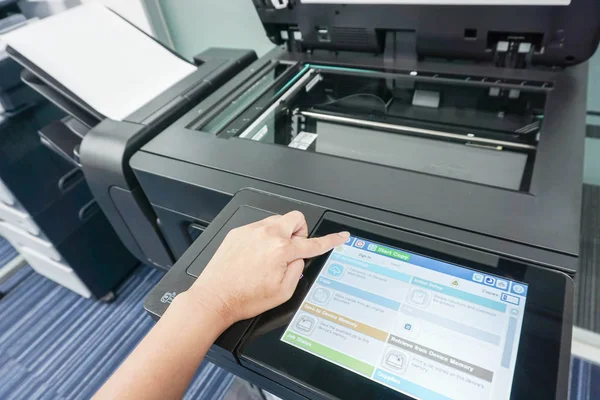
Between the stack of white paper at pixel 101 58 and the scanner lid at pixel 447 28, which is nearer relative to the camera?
the scanner lid at pixel 447 28

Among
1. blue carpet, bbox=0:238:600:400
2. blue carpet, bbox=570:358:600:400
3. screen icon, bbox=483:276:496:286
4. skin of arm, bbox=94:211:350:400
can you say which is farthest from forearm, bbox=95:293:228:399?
blue carpet, bbox=570:358:600:400

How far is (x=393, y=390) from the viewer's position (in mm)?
339

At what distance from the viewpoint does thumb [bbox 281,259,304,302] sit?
0.41m

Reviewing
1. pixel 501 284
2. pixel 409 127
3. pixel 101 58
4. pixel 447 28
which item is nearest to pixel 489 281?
pixel 501 284

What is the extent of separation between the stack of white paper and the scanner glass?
0.20 meters

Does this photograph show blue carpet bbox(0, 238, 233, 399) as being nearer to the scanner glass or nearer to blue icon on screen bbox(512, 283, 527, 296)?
the scanner glass

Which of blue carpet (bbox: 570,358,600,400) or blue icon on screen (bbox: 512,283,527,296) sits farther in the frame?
blue carpet (bbox: 570,358,600,400)

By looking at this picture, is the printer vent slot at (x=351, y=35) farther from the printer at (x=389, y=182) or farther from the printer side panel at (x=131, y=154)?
the printer side panel at (x=131, y=154)

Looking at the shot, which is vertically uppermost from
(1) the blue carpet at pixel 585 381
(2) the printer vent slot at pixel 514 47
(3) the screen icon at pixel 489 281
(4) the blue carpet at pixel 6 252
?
(2) the printer vent slot at pixel 514 47

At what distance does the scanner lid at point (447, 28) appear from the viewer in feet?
1.85

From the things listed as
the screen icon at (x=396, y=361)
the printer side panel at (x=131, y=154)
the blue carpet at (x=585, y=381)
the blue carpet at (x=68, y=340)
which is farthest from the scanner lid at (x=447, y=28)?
the blue carpet at (x=68, y=340)

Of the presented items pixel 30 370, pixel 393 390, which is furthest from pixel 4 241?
pixel 393 390

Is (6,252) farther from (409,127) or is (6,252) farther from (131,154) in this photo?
(409,127)

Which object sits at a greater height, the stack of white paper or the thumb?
the stack of white paper
